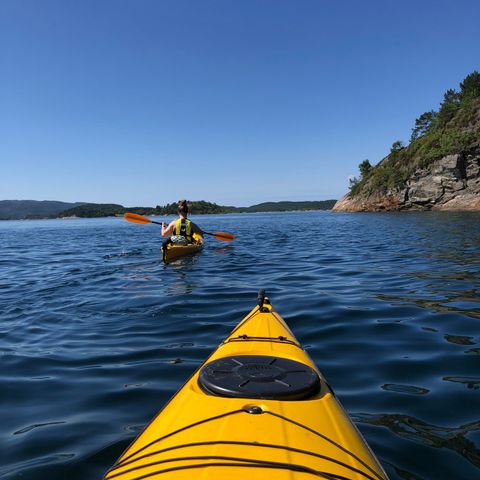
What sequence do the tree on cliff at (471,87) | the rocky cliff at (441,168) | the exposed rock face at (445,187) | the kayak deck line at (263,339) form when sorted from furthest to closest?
1. the tree on cliff at (471,87)
2. the rocky cliff at (441,168)
3. the exposed rock face at (445,187)
4. the kayak deck line at (263,339)

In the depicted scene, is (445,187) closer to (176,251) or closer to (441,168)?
(441,168)

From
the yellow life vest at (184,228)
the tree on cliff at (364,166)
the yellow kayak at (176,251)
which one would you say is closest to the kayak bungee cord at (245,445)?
the yellow kayak at (176,251)

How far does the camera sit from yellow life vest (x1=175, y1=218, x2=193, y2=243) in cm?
1242

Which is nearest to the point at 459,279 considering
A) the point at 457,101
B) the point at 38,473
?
the point at 38,473

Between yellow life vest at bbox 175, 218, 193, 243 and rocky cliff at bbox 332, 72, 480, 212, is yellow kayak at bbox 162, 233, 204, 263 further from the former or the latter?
rocky cliff at bbox 332, 72, 480, 212

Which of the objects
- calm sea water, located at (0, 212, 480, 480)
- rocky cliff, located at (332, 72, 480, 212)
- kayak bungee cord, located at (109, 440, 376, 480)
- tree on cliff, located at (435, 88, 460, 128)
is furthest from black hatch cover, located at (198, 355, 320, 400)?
tree on cliff, located at (435, 88, 460, 128)

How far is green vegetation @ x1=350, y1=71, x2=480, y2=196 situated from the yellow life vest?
43651mm

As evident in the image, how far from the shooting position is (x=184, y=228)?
12.5 meters

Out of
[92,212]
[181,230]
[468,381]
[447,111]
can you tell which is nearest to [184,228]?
[181,230]

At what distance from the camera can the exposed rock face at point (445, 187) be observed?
43750 mm

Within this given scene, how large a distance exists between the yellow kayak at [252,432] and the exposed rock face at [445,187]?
45606mm

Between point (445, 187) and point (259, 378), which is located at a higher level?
point (445, 187)

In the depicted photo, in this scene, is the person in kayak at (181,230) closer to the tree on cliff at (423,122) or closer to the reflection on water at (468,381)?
the reflection on water at (468,381)

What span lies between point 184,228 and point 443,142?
4703 centimetres
